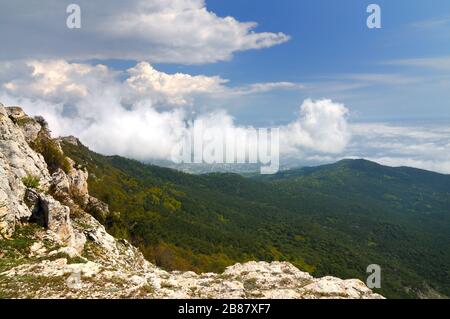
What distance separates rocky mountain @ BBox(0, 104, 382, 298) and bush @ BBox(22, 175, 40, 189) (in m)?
0.14

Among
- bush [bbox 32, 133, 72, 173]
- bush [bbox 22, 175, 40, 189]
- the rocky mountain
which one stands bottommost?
the rocky mountain

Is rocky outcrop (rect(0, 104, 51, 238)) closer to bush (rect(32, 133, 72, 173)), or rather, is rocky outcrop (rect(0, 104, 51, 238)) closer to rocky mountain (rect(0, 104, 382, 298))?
rocky mountain (rect(0, 104, 382, 298))

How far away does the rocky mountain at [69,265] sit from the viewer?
31609 millimetres

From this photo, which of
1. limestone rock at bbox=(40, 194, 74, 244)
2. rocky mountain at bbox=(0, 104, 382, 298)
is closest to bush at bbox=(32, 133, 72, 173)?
rocky mountain at bbox=(0, 104, 382, 298)

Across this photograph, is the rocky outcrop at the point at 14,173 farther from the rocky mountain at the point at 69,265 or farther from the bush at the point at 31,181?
the bush at the point at 31,181

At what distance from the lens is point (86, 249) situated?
54.0 meters

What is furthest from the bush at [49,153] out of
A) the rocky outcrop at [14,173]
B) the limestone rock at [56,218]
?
the limestone rock at [56,218]

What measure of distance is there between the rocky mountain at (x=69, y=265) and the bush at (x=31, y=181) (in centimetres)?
14

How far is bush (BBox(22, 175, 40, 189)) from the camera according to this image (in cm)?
5428

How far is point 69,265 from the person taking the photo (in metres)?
37.0
